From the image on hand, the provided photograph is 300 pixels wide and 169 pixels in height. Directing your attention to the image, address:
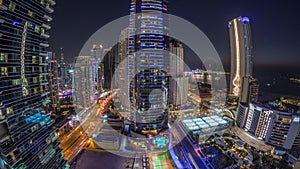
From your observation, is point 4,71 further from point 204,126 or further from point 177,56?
point 177,56

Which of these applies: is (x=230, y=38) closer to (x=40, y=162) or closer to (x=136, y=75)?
(x=136, y=75)

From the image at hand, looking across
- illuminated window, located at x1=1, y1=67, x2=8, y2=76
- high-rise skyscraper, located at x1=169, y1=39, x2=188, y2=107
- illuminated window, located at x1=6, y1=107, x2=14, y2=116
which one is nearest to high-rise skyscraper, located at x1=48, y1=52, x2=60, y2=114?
illuminated window, located at x1=6, y1=107, x2=14, y2=116

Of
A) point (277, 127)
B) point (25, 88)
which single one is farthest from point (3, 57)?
point (277, 127)

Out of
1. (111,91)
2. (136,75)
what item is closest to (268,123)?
(136,75)

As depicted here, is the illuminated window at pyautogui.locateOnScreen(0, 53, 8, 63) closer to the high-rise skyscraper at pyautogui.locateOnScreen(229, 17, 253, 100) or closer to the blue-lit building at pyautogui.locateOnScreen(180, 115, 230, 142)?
the blue-lit building at pyautogui.locateOnScreen(180, 115, 230, 142)

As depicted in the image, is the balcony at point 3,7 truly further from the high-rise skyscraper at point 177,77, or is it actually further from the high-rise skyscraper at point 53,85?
the high-rise skyscraper at point 177,77

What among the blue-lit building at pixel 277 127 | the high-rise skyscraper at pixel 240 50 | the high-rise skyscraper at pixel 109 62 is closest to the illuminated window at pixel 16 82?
the blue-lit building at pixel 277 127
